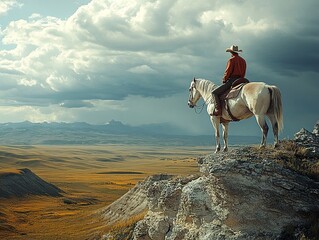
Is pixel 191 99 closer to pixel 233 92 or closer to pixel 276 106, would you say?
pixel 233 92

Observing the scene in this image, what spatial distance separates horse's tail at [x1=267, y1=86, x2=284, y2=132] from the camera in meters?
18.1

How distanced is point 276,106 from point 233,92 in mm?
2972

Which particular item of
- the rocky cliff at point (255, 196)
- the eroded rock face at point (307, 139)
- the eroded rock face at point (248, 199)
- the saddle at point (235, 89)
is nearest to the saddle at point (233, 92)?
the saddle at point (235, 89)

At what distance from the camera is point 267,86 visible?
18.5 metres

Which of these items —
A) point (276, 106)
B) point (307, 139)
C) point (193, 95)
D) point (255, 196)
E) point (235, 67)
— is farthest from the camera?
point (193, 95)

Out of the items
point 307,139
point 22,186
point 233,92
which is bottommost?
point 22,186

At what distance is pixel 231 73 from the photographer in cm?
2164

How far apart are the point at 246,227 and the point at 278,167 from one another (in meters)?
2.82

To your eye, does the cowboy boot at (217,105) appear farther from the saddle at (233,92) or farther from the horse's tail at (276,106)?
the horse's tail at (276,106)

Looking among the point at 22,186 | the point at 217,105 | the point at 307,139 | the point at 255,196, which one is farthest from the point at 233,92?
the point at 22,186

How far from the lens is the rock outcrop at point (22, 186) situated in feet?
329

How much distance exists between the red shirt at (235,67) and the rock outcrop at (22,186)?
87638mm

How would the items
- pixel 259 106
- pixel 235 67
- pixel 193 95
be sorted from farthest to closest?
pixel 193 95, pixel 235 67, pixel 259 106

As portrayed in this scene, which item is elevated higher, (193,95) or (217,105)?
(193,95)
